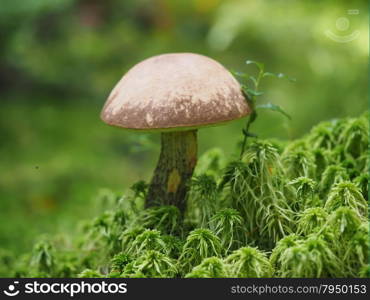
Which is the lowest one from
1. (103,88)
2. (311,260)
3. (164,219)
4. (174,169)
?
(311,260)

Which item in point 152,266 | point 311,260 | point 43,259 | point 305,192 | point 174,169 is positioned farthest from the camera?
point 43,259

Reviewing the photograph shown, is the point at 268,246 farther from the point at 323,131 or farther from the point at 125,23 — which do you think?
the point at 125,23

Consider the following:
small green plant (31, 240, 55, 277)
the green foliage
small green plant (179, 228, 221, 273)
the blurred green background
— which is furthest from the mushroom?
the blurred green background

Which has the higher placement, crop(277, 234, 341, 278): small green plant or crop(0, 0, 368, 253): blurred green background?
crop(0, 0, 368, 253): blurred green background

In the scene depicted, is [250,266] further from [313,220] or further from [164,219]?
[164,219]

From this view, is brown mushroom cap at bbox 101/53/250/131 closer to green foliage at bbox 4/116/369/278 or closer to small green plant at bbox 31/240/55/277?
green foliage at bbox 4/116/369/278

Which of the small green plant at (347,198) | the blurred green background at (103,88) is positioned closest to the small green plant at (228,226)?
the small green plant at (347,198)

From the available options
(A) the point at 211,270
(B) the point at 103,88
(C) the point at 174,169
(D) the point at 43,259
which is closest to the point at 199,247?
(A) the point at 211,270

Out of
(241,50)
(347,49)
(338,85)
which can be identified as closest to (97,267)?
(338,85)
